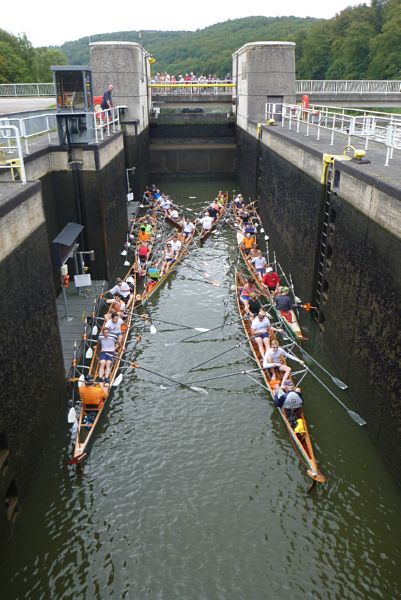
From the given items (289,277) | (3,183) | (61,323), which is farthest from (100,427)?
(289,277)

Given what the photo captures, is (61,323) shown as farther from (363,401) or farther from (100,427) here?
(363,401)

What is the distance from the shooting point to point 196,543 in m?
9.45

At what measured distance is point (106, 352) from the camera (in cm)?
1480

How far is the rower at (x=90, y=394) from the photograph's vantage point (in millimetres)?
12555

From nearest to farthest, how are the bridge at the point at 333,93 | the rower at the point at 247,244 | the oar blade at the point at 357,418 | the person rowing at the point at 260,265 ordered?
the oar blade at the point at 357,418
the person rowing at the point at 260,265
the rower at the point at 247,244
the bridge at the point at 333,93

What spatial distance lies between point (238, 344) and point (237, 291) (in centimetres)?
428

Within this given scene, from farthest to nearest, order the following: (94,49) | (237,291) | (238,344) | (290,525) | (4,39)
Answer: (4,39) < (94,49) < (237,291) < (238,344) < (290,525)

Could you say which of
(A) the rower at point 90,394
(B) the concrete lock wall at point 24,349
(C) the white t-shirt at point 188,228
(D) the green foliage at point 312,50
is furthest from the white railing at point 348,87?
(A) the rower at point 90,394

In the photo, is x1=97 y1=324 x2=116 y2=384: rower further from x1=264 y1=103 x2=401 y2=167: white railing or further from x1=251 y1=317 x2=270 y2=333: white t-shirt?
x1=264 y1=103 x2=401 y2=167: white railing

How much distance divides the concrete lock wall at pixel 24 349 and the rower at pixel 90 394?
0.70 m

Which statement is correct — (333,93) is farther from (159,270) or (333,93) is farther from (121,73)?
(159,270)

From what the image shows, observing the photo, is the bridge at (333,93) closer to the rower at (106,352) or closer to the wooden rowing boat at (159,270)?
the wooden rowing boat at (159,270)

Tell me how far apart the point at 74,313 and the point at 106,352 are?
124 inches

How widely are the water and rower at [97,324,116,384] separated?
0.72 metres
